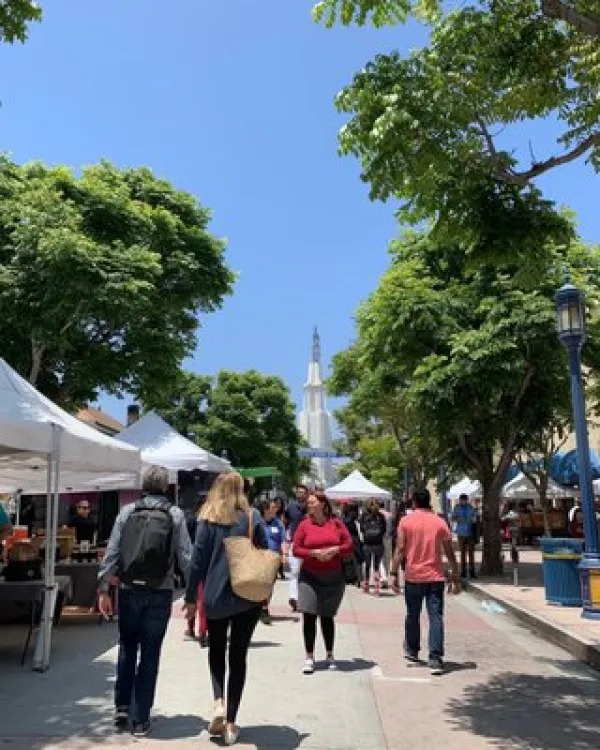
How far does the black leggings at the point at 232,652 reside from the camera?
5.39m

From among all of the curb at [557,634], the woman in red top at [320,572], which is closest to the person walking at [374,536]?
the curb at [557,634]

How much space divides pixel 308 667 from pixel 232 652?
2482mm

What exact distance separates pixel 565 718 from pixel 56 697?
4229 millimetres

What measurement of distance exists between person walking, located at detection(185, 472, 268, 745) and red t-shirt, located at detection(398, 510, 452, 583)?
2.91 m

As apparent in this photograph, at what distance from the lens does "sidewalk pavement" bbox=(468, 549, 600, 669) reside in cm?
910

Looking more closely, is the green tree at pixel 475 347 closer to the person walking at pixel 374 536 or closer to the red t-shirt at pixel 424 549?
the person walking at pixel 374 536

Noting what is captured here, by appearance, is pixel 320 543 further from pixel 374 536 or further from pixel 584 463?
pixel 374 536

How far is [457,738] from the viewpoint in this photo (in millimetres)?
5602

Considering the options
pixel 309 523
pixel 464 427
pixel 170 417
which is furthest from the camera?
pixel 170 417

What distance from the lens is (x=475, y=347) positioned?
53.3ft

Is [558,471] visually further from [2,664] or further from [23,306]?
[2,664]

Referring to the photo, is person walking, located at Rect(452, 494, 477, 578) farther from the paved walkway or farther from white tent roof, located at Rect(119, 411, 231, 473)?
the paved walkway

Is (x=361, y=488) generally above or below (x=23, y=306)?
below

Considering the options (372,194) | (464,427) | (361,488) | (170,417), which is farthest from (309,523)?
(170,417)
